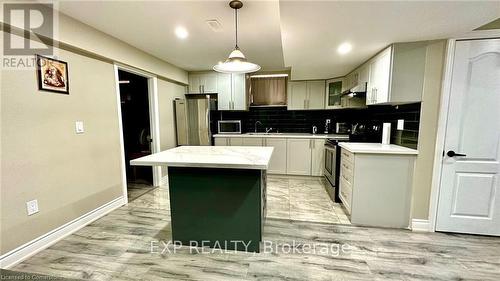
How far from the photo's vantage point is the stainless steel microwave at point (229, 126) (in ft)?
15.7

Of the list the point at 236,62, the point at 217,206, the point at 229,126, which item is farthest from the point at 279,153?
the point at 236,62

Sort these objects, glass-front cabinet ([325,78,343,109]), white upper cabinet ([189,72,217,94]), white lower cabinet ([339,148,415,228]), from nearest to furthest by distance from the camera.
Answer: white lower cabinet ([339,148,415,228])
glass-front cabinet ([325,78,343,109])
white upper cabinet ([189,72,217,94])

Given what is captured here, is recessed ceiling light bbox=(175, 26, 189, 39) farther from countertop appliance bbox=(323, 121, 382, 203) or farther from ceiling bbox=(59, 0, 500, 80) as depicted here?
countertop appliance bbox=(323, 121, 382, 203)

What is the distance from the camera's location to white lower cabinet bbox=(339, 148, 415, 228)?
238 centimetres

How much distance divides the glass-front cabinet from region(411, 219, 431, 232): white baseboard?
2509 mm

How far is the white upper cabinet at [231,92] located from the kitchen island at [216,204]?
279 cm

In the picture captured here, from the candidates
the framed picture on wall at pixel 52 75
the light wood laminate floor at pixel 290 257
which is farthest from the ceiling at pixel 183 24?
the light wood laminate floor at pixel 290 257

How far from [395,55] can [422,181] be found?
4.63ft

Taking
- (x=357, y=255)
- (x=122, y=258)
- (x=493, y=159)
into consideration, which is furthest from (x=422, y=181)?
(x=122, y=258)

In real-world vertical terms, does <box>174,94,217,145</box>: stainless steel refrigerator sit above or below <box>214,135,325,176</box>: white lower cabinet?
above

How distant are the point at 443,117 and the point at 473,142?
379 millimetres

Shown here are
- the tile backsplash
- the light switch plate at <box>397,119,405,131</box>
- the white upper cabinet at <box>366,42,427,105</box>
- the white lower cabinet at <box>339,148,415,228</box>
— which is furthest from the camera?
the tile backsplash

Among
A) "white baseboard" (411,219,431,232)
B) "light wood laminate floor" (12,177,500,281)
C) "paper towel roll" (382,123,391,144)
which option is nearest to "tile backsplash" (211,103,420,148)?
"paper towel roll" (382,123,391,144)

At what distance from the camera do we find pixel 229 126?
15.8 feet
